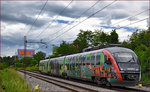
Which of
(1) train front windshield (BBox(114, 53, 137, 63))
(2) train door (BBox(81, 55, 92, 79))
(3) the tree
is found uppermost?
(3) the tree

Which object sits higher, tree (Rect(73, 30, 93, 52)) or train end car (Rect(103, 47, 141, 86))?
tree (Rect(73, 30, 93, 52))

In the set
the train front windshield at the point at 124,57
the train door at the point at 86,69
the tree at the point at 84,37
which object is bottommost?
the train door at the point at 86,69

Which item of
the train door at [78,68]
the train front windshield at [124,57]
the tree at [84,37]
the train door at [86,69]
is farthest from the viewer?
the tree at [84,37]

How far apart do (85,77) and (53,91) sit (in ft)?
18.3

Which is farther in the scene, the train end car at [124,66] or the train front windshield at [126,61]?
the train front windshield at [126,61]

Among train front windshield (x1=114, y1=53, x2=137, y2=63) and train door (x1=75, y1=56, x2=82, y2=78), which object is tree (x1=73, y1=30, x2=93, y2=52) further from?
train front windshield (x1=114, y1=53, x2=137, y2=63)

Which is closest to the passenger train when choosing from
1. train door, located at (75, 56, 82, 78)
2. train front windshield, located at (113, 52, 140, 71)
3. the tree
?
train front windshield, located at (113, 52, 140, 71)

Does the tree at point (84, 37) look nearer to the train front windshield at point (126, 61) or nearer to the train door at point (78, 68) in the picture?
the train door at point (78, 68)

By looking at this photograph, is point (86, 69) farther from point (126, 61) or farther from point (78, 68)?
point (126, 61)

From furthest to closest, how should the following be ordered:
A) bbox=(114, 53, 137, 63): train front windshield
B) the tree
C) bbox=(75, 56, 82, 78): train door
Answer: the tree < bbox=(75, 56, 82, 78): train door < bbox=(114, 53, 137, 63): train front windshield

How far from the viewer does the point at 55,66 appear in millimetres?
33500

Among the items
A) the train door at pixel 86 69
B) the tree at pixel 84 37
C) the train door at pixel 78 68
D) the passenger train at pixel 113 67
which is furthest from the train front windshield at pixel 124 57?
the tree at pixel 84 37

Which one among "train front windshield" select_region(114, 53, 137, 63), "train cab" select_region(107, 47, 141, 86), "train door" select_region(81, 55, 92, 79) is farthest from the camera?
"train door" select_region(81, 55, 92, 79)

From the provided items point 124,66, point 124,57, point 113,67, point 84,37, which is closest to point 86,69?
point 113,67
